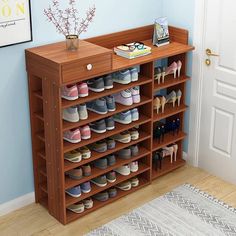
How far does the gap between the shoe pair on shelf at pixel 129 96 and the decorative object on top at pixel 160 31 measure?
428 millimetres

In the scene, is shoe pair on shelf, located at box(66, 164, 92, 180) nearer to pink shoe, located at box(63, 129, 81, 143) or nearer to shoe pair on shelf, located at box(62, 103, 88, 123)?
pink shoe, located at box(63, 129, 81, 143)

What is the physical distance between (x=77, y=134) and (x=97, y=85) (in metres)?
0.33

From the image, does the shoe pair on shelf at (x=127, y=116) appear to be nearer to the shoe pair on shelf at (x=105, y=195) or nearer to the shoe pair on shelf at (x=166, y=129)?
the shoe pair on shelf at (x=166, y=129)

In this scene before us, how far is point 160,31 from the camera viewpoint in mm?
3604

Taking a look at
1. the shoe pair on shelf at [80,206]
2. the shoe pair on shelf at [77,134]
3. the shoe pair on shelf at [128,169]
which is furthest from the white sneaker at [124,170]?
the shoe pair on shelf at [77,134]

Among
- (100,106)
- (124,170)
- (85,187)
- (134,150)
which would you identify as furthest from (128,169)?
(100,106)

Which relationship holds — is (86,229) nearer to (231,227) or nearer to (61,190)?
(61,190)

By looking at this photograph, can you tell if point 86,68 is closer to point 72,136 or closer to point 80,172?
point 72,136

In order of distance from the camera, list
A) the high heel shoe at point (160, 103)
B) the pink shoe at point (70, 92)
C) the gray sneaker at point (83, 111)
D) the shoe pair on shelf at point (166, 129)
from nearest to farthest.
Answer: the pink shoe at point (70, 92) → the gray sneaker at point (83, 111) → the high heel shoe at point (160, 103) → the shoe pair on shelf at point (166, 129)

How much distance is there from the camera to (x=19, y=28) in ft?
9.82

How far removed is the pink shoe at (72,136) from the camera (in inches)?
123

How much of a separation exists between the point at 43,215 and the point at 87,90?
0.94 metres

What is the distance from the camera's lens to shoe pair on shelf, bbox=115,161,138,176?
11.6 feet

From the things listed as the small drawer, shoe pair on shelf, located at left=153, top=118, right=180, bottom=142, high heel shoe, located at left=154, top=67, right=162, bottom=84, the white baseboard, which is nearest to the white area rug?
shoe pair on shelf, located at left=153, top=118, right=180, bottom=142
